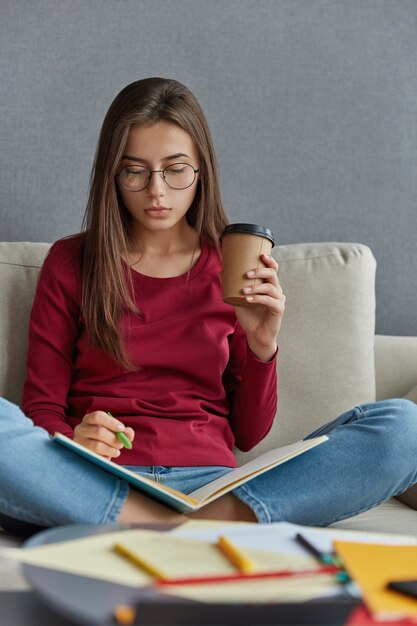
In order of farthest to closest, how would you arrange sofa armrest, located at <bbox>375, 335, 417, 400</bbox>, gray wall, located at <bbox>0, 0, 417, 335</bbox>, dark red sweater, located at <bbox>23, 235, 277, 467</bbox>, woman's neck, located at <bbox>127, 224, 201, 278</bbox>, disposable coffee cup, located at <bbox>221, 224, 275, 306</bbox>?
gray wall, located at <bbox>0, 0, 417, 335</bbox>, sofa armrest, located at <bbox>375, 335, 417, 400</bbox>, woman's neck, located at <bbox>127, 224, 201, 278</bbox>, dark red sweater, located at <bbox>23, 235, 277, 467</bbox>, disposable coffee cup, located at <bbox>221, 224, 275, 306</bbox>

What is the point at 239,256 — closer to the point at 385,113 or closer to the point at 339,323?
the point at 339,323

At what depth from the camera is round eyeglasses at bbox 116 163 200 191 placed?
1.64 metres

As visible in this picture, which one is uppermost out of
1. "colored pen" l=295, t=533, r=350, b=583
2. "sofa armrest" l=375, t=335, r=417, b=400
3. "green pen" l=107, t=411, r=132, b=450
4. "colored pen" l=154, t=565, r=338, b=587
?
A: "colored pen" l=154, t=565, r=338, b=587

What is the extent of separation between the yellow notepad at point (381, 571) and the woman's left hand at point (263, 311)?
0.59 metres

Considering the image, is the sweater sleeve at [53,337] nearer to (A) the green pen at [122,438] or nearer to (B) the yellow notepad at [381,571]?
(A) the green pen at [122,438]

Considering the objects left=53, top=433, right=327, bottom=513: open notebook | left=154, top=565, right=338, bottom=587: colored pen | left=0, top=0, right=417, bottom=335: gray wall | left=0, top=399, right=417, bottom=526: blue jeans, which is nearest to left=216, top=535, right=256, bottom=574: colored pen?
left=154, top=565, right=338, bottom=587: colored pen

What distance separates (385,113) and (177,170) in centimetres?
91

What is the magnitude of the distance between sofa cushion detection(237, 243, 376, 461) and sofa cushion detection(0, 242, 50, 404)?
0.50m

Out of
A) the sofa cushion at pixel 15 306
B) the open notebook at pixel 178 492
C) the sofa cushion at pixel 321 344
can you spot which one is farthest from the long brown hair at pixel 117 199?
the open notebook at pixel 178 492

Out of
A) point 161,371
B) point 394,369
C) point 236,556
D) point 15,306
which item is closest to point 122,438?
point 161,371

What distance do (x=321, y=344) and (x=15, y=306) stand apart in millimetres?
660

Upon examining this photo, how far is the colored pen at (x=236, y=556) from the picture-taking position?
77 cm

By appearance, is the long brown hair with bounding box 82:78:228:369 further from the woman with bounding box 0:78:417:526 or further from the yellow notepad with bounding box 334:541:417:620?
the yellow notepad with bounding box 334:541:417:620

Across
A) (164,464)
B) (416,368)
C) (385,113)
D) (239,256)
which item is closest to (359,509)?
(164,464)
